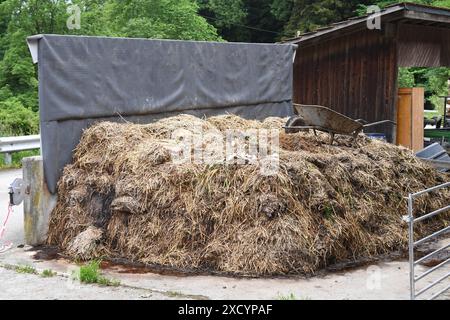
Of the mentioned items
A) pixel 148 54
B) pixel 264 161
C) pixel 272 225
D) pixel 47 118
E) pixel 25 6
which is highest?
pixel 25 6

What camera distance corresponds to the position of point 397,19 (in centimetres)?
1374

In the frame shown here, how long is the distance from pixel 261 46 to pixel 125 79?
3.98m

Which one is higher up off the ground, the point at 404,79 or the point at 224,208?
the point at 404,79

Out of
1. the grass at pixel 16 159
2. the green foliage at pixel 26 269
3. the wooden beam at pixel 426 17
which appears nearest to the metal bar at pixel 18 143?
the grass at pixel 16 159

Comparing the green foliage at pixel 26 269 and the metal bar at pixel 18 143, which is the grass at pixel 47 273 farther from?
the metal bar at pixel 18 143

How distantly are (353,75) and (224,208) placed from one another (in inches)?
353

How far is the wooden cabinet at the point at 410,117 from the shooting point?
14.6 m

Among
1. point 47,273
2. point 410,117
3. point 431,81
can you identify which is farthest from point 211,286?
point 431,81

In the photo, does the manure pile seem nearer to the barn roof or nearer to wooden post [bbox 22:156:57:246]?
wooden post [bbox 22:156:57:246]

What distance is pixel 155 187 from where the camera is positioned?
7641 mm

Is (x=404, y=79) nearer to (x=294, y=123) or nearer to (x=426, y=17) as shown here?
(x=426, y=17)
